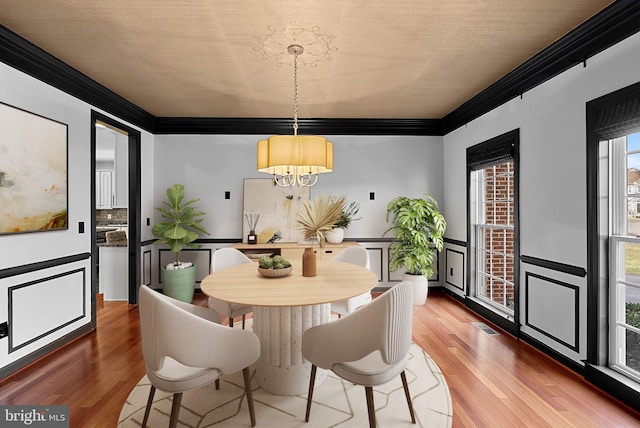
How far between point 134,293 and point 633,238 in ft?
16.4

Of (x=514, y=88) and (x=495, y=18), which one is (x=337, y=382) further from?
(x=514, y=88)

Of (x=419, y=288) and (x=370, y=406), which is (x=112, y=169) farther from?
(x=370, y=406)

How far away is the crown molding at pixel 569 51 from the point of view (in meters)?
2.09

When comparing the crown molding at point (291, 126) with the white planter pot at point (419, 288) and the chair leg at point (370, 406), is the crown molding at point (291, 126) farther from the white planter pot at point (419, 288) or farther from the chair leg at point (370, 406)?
the chair leg at point (370, 406)

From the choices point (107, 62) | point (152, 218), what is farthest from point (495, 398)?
point (152, 218)

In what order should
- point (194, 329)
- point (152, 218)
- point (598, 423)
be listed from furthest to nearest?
point (152, 218), point (598, 423), point (194, 329)

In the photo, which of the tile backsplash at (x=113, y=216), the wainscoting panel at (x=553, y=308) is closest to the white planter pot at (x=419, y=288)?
the wainscoting panel at (x=553, y=308)

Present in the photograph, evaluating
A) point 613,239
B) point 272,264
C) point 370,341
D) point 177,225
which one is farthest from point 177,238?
point 613,239

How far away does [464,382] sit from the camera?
247 cm

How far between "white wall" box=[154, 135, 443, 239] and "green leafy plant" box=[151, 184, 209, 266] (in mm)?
336

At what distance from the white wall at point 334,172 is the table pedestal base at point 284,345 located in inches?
113

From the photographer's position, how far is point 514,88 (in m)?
3.26

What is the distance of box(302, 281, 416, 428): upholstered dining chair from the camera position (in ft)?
5.54

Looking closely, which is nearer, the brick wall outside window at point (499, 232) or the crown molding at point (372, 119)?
the crown molding at point (372, 119)
